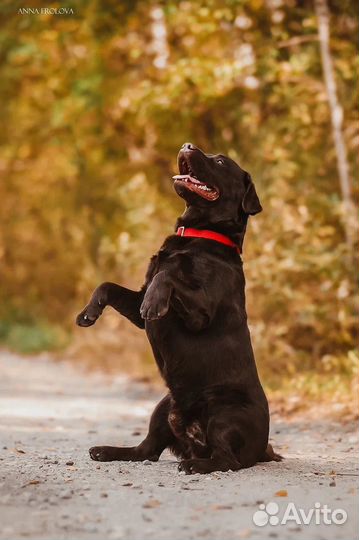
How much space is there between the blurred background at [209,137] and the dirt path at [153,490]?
7.78 ft

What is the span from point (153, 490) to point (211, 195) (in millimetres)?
1823

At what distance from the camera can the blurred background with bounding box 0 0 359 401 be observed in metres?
9.17

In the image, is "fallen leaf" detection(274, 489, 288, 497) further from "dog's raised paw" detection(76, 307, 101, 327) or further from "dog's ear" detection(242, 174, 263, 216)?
"dog's ear" detection(242, 174, 263, 216)

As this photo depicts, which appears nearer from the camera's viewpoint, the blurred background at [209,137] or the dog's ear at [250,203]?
the dog's ear at [250,203]

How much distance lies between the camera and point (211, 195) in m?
5.21

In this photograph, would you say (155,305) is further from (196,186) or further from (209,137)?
(209,137)

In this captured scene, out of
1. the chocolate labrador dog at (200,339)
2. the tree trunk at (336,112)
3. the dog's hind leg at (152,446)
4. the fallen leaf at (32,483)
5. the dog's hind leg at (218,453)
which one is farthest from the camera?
the tree trunk at (336,112)

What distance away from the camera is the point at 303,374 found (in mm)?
8969

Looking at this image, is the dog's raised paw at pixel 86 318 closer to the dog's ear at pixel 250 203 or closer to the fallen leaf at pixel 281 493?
the dog's ear at pixel 250 203

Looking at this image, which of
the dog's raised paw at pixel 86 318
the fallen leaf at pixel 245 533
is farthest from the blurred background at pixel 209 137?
the fallen leaf at pixel 245 533

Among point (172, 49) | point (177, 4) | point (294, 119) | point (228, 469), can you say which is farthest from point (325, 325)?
point (172, 49)

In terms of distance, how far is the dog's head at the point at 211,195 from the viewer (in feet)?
17.1

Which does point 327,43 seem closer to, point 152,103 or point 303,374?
point 152,103

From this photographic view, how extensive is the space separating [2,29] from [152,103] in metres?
3.34
